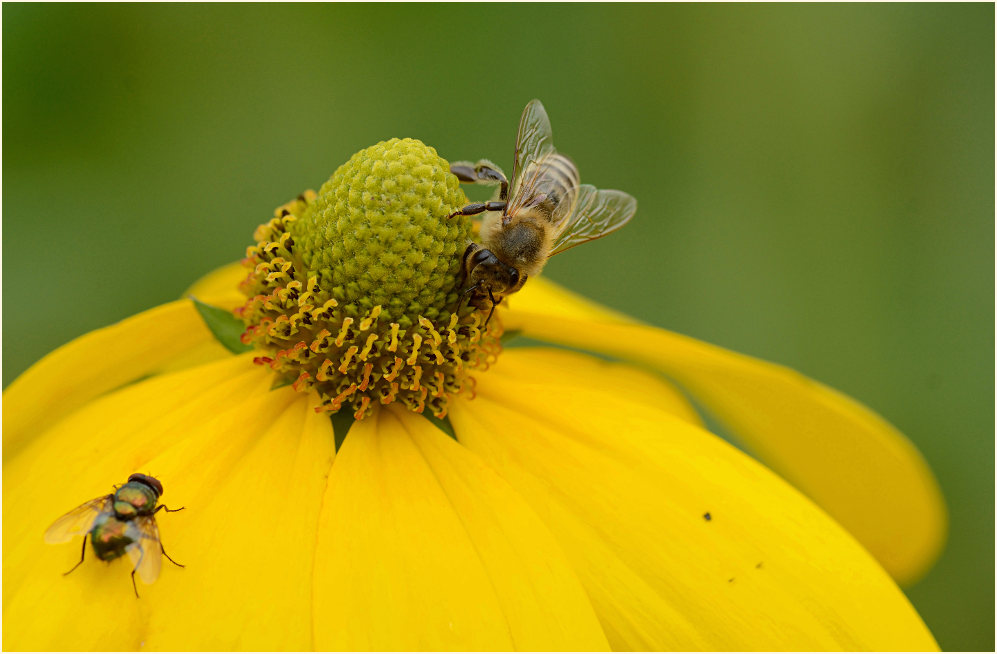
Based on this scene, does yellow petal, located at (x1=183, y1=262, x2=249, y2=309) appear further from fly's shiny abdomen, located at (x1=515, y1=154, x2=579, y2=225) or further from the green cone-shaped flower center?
fly's shiny abdomen, located at (x1=515, y1=154, x2=579, y2=225)

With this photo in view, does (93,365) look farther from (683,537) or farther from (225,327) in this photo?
(683,537)

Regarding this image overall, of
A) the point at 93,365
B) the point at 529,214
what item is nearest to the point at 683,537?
the point at 529,214

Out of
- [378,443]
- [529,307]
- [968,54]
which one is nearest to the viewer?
[378,443]

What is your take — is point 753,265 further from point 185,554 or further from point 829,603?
point 185,554

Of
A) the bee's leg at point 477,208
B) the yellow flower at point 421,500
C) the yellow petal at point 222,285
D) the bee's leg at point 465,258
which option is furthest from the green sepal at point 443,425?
the yellow petal at point 222,285

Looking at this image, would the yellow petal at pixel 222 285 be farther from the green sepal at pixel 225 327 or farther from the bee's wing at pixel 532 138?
the bee's wing at pixel 532 138

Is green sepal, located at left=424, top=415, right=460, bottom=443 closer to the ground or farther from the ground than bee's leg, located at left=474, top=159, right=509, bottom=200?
closer to the ground

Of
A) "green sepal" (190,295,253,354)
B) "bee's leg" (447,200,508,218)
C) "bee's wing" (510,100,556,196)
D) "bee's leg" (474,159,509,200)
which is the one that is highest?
"bee's wing" (510,100,556,196)

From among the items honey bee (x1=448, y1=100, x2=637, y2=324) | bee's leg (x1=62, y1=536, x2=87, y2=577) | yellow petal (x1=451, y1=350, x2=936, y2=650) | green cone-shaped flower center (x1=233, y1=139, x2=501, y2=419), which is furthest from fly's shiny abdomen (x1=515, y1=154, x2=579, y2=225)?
bee's leg (x1=62, y1=536, x2=87, y2=577)

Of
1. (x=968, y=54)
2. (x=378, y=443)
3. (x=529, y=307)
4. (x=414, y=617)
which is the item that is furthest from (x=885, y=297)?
(x=414, y=617)
